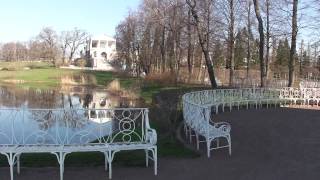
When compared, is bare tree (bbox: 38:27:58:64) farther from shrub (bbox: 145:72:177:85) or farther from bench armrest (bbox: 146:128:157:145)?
bench armrest (bbox: 146:128:157:145)

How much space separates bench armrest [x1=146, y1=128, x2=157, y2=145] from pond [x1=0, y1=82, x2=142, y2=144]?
3.04ft

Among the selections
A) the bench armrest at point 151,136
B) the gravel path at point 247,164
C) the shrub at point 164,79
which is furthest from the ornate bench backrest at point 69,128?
the shrub at point 164,79

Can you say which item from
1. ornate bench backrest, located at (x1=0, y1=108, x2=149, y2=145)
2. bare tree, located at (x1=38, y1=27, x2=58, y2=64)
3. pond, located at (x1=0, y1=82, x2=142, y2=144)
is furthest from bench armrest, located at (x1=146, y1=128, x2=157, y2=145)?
bare tree, located at (x1=38, y1=27, x2=58, y2=64)

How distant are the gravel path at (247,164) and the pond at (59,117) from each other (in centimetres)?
104

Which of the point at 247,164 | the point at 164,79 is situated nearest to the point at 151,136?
the point at 247,164

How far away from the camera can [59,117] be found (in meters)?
11.7

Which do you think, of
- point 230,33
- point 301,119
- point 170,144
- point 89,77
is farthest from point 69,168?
point 89,77

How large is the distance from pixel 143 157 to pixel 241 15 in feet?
97.0

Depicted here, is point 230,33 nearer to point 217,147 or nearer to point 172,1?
point 172,1

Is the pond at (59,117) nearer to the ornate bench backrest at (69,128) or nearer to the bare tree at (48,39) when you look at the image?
the ornate bench backrest at (69,128)

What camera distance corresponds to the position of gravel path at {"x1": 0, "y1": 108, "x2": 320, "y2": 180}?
9531 millimetres

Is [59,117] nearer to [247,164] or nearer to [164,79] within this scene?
[247,164]

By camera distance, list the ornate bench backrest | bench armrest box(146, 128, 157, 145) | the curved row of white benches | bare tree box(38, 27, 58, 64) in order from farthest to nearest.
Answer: bare tree box(38, 27, 58, 64) → the curved row of white benches → the ornate bench backrest → bench armrest box(146, 128, 157, 145)

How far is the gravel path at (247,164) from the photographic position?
9.53m
